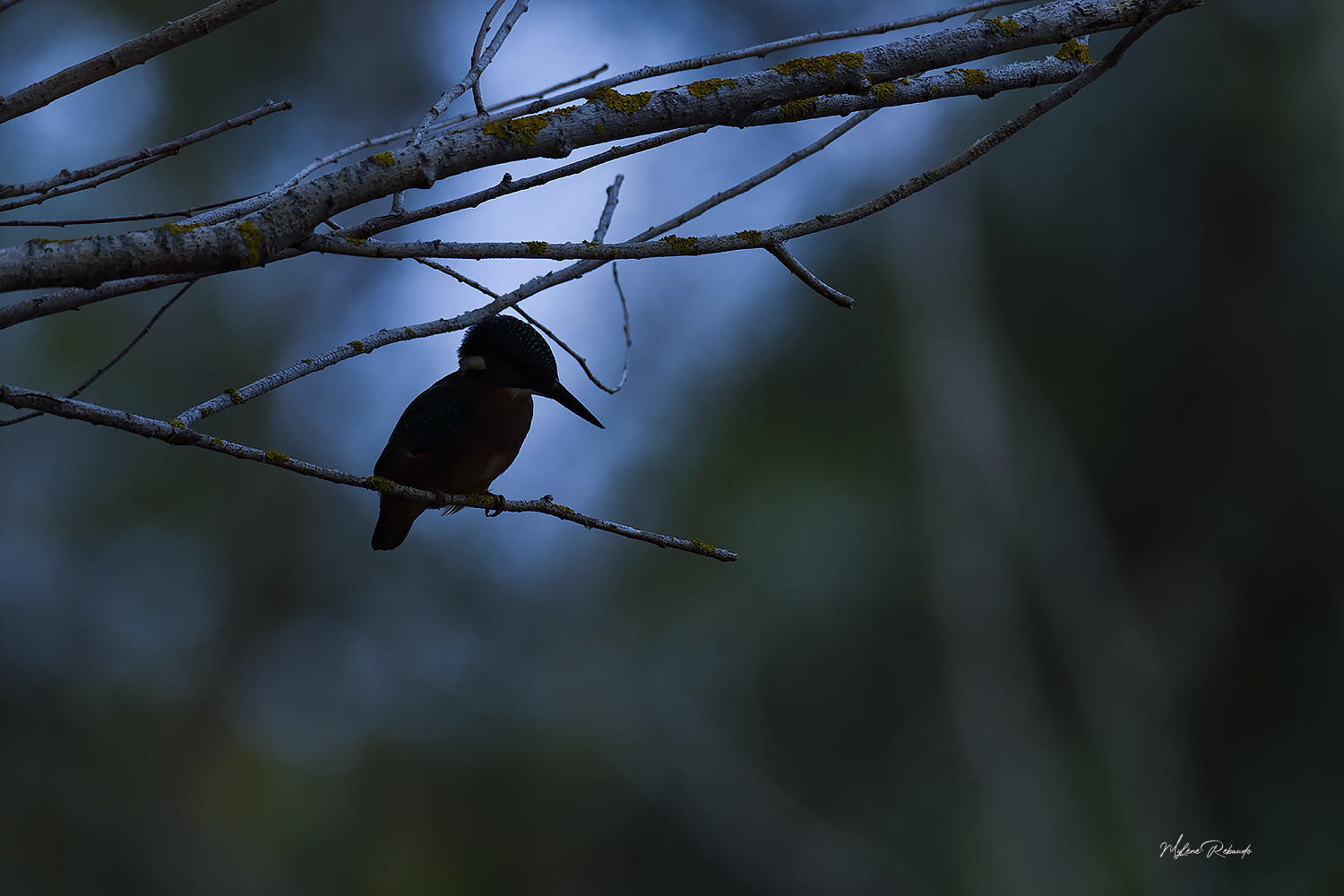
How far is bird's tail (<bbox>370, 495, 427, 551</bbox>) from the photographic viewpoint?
75.3 inches

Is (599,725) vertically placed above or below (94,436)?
below

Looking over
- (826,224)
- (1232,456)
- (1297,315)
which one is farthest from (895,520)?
(826,224)

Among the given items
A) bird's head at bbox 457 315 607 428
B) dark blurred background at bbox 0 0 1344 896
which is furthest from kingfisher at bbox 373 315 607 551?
dark blurred background at bbox 0 0 1344 896

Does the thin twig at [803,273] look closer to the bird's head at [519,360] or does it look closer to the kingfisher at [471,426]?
the bird's head at [519,360]

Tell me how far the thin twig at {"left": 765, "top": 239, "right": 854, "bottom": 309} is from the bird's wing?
91 centimetres

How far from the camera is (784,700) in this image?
A: 10.2 metres

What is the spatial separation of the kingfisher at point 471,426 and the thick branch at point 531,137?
2.42 ft

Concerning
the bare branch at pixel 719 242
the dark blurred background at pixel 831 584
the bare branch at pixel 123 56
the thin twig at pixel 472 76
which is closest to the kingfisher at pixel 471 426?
the thin twig at pixel 472 76

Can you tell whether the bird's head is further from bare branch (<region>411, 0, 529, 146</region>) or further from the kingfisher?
bare branch (<region>411, 0, 529, 146</region>)

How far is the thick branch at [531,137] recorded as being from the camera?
963 mm

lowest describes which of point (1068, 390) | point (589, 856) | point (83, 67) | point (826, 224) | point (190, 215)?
point (589, 856)

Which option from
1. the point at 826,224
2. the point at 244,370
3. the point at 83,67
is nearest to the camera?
the point at 83,67

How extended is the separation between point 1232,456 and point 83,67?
31.4 ft

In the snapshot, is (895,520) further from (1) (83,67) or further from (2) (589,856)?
(1) (83,67)
